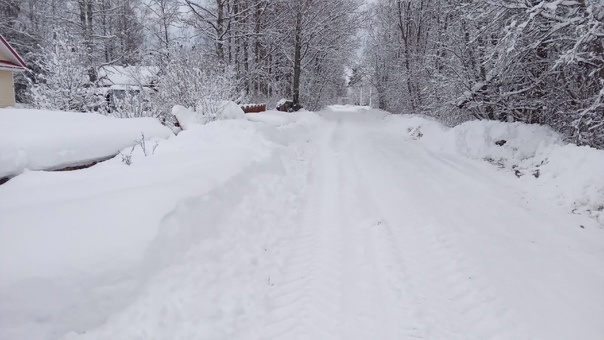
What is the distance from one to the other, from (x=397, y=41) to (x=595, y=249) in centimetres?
2610

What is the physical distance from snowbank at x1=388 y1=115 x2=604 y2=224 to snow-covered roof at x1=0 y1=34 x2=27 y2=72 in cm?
1911

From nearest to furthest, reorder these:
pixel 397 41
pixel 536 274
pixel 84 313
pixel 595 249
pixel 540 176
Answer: pixel 84 313, pixel 536 274, pixel 595 249, pixel 540 176, pixel 397 41

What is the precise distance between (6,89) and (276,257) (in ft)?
64.1

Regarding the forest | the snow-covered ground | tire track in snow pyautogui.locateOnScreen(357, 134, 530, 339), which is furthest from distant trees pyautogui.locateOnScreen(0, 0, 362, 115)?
tire track in snow pyautogui.locateOnScreen(357, 134, 530, 339)

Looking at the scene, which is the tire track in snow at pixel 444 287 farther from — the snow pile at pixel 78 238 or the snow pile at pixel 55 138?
the snow pile at pixel 55 138

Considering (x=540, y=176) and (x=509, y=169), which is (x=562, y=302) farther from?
(x=509, y=169)

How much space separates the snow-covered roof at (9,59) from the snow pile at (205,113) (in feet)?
42.4

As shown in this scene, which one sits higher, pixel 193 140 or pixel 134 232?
pixel 193 140

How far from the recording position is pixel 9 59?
1675cm

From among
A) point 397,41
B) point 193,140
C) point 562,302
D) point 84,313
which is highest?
point 397,41

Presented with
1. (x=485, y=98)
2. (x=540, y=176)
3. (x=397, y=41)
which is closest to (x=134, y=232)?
(x=540, y=176)

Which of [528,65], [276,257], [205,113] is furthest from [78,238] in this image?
[528,65]

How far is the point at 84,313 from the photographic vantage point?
246cm

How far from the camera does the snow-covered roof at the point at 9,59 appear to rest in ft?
52.4
